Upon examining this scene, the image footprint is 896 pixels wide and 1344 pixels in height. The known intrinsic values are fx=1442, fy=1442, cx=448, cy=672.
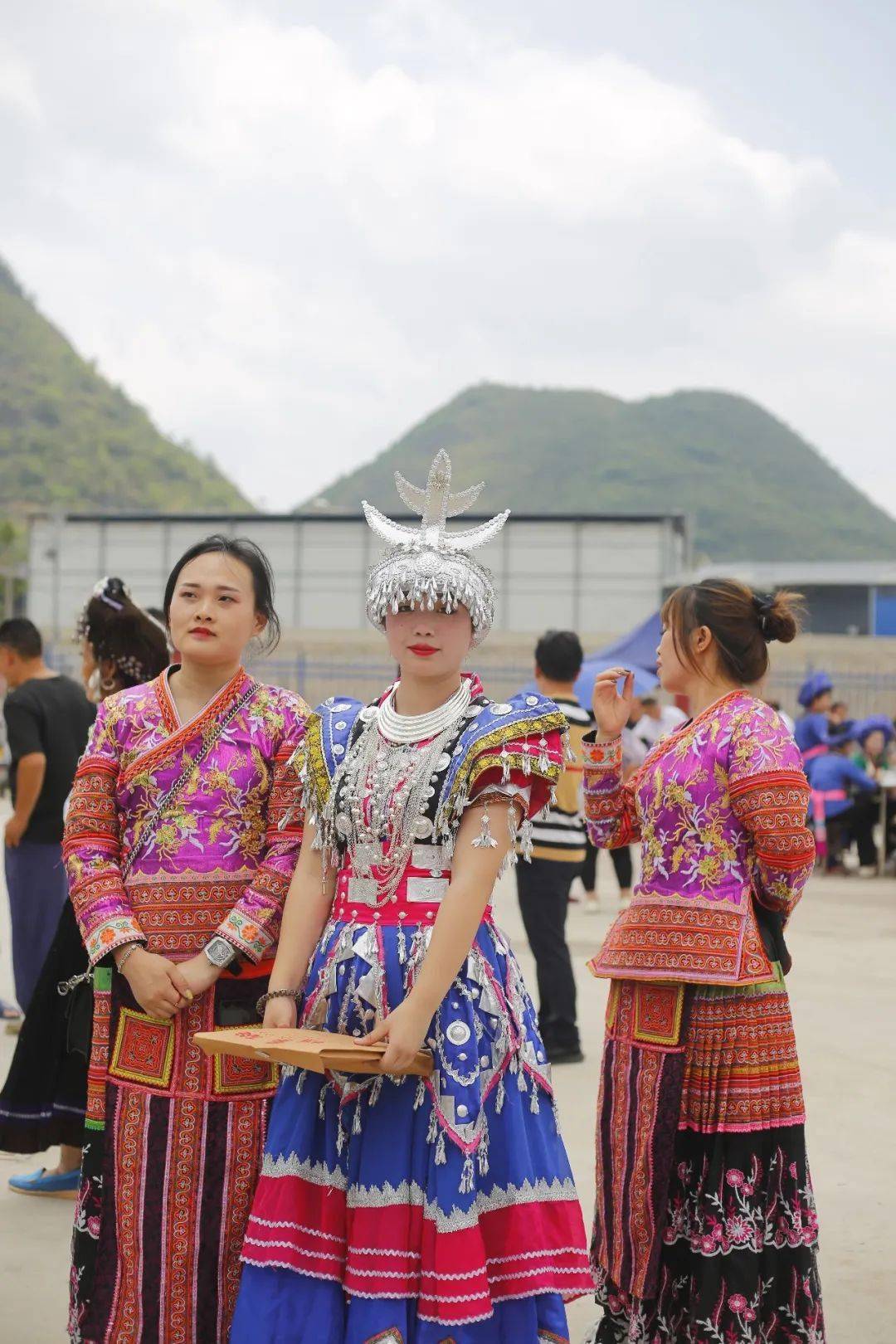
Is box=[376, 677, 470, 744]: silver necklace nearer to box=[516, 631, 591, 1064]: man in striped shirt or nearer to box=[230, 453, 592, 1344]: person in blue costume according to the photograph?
box=[230, 453, 592, 1344]: person in blue costume

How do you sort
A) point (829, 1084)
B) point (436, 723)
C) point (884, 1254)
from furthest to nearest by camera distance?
point (829, 1084) < point (884, 1254) < point (436, 723)

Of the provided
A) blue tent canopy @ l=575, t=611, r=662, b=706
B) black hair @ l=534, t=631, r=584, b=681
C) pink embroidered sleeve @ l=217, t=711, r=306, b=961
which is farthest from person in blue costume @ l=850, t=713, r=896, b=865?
pink embroidered sleeve @ l=217, t=711, r=306, b=961

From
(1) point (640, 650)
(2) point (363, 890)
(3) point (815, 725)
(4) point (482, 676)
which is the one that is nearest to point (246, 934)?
(2) point (363, 890)

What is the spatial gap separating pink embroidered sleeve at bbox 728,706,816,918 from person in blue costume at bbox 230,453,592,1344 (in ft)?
1.69

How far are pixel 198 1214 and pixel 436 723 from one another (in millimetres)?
1105

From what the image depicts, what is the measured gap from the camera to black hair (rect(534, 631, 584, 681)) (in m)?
6.34

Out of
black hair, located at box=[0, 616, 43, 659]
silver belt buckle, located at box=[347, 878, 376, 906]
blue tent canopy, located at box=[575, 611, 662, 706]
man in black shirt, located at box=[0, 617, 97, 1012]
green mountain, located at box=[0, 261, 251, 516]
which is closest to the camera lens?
silver belt buckle, located at box=[347, 878, 376, 906]

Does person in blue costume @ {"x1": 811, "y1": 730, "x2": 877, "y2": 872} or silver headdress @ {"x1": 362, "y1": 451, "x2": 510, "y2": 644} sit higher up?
silver headdress @ {"x1": 362, "y1": 451, "x2": 510, "y2": 644}

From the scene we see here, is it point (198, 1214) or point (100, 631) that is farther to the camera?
point (100, 631)

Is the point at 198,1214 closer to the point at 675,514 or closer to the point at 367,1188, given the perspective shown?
the point at 367,1188

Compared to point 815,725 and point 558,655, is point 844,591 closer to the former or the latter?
point 815,725

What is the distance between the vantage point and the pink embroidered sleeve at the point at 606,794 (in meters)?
3.39

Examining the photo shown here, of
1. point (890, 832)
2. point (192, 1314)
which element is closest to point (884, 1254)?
point (192, 1314)

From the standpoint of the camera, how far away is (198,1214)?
2906 millimetres
